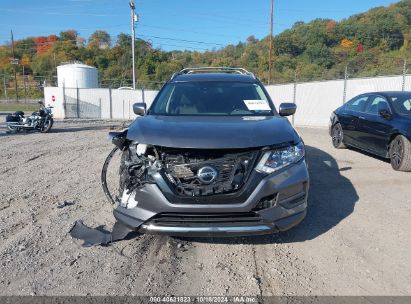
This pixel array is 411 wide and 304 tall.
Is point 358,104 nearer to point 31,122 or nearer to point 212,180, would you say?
point 212,180

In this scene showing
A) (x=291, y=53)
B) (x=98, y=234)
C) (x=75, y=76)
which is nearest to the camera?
(x=98, y=234)

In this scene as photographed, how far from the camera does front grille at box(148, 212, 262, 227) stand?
340 cm

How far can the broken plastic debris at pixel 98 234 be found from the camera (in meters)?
4.02

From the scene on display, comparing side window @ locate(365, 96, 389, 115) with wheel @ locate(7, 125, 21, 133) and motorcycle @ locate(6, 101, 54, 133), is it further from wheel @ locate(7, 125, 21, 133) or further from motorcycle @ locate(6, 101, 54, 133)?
wheel @ locate(7, 125, 21, 133)

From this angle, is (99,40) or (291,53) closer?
(291,53)

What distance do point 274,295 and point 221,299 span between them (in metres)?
0.42

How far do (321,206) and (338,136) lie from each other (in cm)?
545

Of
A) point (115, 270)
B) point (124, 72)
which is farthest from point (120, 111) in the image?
point (124, 72)

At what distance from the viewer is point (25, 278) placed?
332cm

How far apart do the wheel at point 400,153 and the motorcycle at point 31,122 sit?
13097mm

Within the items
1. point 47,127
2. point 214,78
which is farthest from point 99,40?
point 214,78

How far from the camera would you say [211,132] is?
3672 mm

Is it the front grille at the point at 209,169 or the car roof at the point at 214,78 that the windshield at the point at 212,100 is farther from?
the front grille at the point at 209,169

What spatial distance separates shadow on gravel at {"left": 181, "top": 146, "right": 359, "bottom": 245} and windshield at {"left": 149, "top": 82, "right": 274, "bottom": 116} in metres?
1.39
